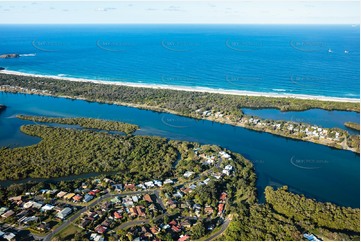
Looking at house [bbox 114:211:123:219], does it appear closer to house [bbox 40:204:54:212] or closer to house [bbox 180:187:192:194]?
house [bbox 40:204:54:212]

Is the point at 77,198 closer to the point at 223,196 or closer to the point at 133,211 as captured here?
the point at 133,211

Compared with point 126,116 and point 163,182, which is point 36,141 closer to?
point 126,116

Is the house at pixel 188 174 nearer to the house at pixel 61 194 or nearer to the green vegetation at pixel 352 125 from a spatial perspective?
the house at pixel 61 194

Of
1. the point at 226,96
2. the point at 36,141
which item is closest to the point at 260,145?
the point at 226,96

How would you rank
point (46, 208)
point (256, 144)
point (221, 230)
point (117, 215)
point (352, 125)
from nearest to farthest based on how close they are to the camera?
point (221, 230) → point (117, 215) → point (46, 208) → point (256, 144) → point (352, 125)

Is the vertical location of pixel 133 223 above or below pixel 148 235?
below

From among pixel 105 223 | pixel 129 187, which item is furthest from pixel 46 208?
pixel 129 187

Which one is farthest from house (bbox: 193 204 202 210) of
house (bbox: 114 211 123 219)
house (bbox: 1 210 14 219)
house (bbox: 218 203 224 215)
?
house (bbox: 1 210 14 219)
